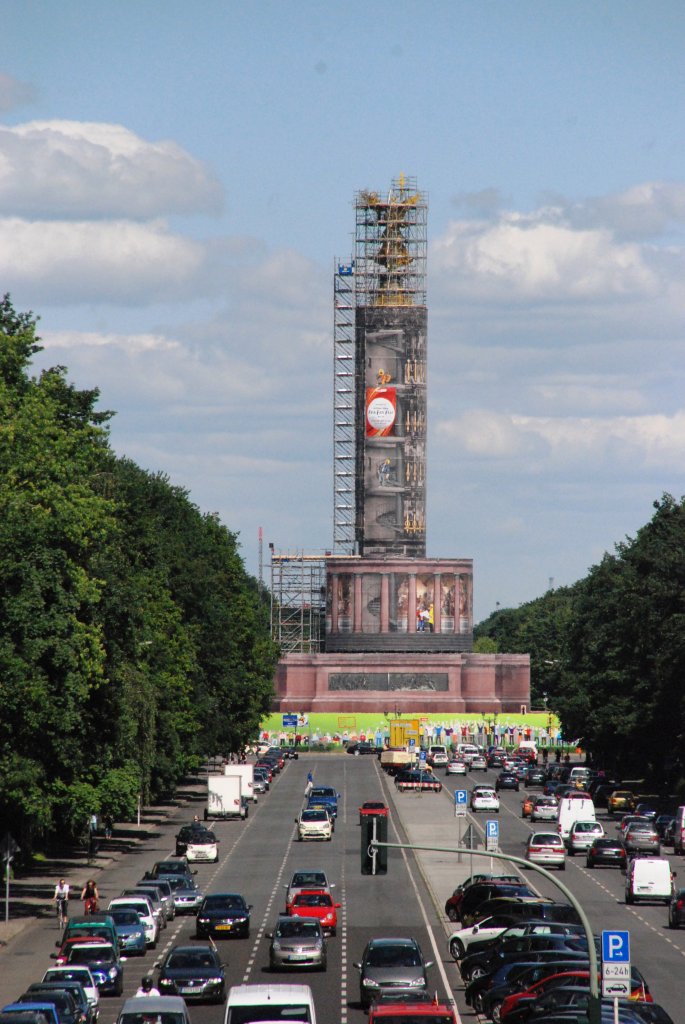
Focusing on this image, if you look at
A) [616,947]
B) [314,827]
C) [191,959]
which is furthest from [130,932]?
[314,827]

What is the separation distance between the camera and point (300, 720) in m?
173

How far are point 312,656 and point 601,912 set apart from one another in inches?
4968

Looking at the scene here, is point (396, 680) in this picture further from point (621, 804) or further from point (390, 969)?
point (390, 969)

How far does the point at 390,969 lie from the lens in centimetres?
3950

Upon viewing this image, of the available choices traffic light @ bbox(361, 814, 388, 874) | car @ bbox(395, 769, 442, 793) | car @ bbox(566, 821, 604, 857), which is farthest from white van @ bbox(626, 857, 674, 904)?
car @ bbox(395, 769, 442, 793)

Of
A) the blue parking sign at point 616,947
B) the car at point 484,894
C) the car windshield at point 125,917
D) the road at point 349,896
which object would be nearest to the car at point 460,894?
the road at point 349,896

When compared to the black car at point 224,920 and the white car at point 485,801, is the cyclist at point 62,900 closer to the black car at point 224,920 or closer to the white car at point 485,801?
the black car at point 224,920

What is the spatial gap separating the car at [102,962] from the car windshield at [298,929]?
3966 millimetres

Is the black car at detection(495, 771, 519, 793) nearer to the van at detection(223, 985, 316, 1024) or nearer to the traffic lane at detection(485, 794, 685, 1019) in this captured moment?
the traffic lane at detection(485, 794, 685, 1019)

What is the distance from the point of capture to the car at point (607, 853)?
7156 cm

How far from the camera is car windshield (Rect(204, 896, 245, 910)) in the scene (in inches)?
1983

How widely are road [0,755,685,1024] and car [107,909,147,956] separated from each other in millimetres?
369

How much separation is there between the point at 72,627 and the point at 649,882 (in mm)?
19431

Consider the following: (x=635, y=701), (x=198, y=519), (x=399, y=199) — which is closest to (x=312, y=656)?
(x=399, y=199)
